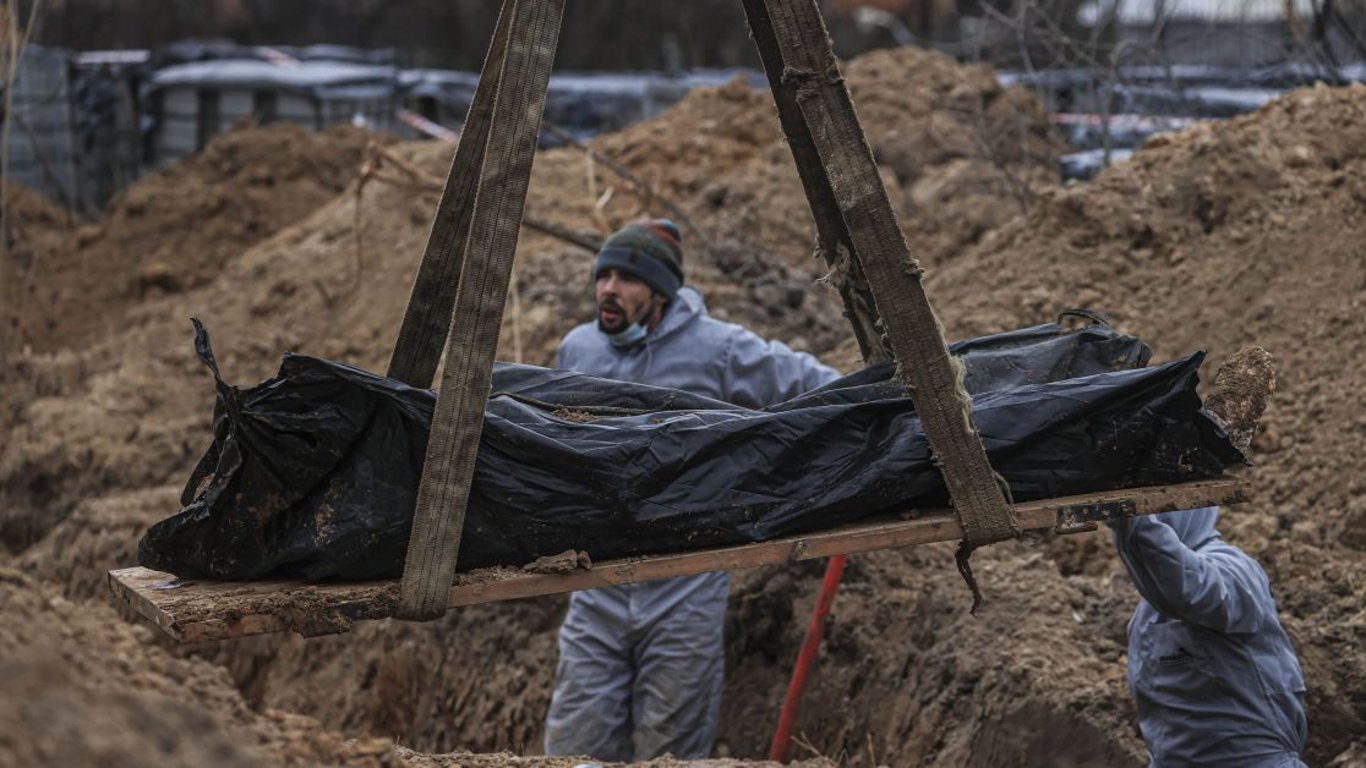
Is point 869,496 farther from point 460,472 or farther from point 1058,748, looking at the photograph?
point 1058,748

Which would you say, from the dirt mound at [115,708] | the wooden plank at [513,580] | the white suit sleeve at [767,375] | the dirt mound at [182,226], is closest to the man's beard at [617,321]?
the white suit sleeve at [767,375]

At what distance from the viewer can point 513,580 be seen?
3539 mm

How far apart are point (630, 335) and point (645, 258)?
280mm

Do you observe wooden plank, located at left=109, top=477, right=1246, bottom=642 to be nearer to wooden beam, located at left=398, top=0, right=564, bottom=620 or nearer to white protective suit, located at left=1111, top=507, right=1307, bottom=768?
wooden beam, located at left=398, top=0, right=564, bottom=620

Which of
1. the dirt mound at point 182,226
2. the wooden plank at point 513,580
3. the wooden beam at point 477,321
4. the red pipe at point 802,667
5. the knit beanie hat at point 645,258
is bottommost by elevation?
the red pipe at point 802,667

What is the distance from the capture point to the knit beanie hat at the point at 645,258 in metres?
5.70

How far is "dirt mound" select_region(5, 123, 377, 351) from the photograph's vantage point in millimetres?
13727

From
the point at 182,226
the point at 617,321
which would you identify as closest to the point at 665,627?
the point at 617,321

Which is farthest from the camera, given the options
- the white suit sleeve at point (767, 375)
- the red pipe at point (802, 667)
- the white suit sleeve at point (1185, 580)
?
the white suit sleeve at point (767, 375)

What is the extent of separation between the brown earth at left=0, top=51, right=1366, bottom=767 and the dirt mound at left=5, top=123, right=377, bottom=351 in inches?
56.1

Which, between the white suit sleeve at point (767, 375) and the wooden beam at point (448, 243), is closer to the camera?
the wooden beam at point (448, 243)

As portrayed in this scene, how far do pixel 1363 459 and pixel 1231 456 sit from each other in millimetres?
2527

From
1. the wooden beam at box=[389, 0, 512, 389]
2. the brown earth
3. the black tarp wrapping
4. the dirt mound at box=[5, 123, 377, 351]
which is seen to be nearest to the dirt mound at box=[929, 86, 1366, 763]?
the brown earth

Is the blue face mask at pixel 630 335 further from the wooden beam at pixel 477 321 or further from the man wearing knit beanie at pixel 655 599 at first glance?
the wooden beam at pixel 477 321
